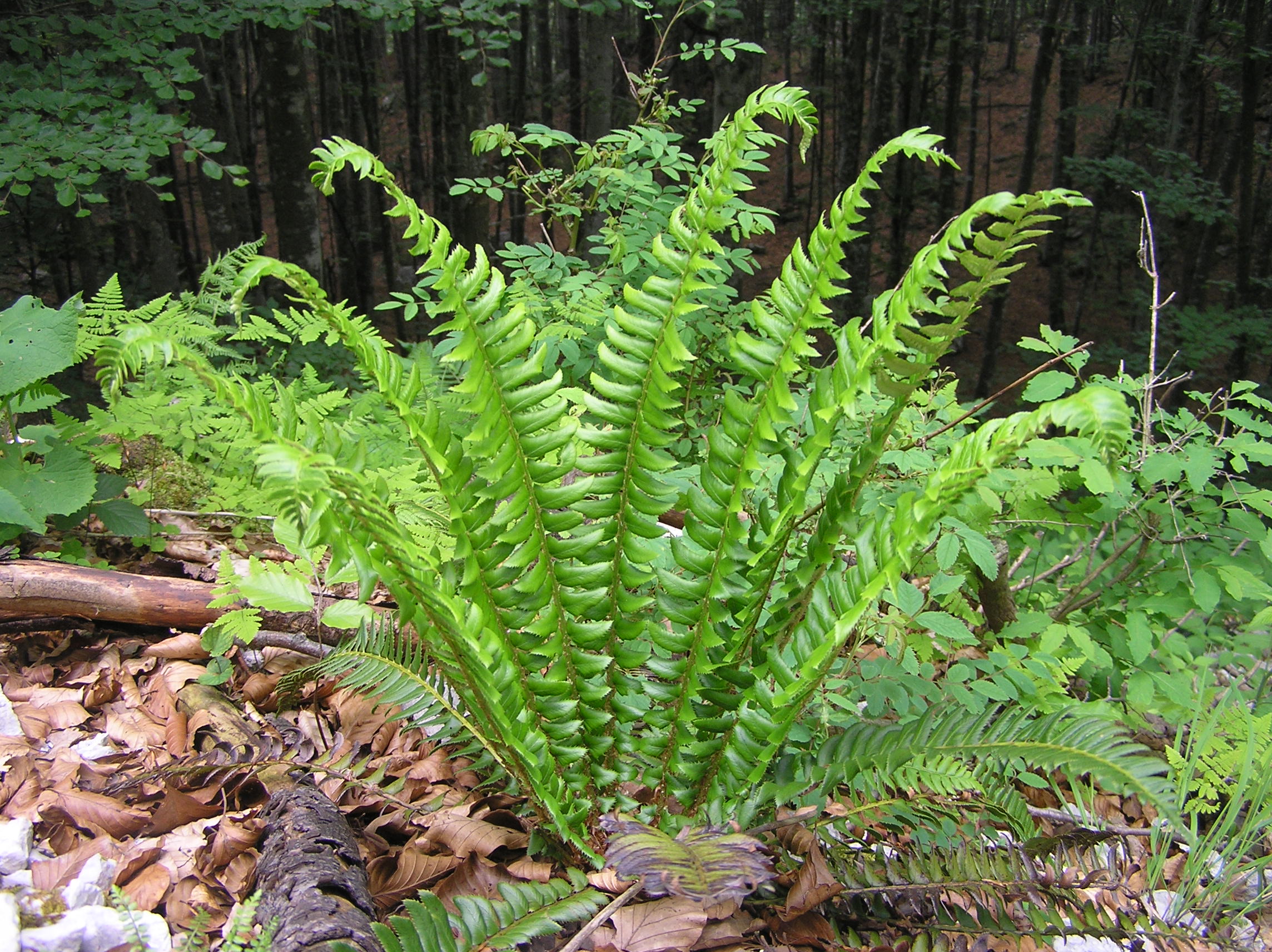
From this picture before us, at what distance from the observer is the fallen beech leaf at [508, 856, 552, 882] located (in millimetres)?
1563

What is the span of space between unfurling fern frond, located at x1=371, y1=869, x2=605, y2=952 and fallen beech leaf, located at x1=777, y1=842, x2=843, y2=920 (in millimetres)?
345

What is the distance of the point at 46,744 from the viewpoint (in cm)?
184

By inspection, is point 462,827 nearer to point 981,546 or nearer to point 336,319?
point 336,319

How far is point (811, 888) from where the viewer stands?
1.46 metres

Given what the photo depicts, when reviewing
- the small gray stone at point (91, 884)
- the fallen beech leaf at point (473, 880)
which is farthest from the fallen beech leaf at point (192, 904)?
the fallen beech leaf at point (473, 880)

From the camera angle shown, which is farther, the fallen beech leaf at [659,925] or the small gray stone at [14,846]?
the small gray stone at [14,846]

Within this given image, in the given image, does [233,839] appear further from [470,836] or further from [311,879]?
[470,836]

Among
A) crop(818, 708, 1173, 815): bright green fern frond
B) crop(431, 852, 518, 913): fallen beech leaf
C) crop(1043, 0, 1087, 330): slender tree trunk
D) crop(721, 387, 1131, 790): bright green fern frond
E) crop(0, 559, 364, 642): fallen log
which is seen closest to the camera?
crop(721, 387, 1131, 790): bright green fern frond

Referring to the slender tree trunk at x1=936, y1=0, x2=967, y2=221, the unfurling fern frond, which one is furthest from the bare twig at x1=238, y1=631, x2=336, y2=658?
the slender tree trunk at x1=936, y1=0, x2=967, y2=221

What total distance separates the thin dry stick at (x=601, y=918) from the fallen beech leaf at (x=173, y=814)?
33.0 inches

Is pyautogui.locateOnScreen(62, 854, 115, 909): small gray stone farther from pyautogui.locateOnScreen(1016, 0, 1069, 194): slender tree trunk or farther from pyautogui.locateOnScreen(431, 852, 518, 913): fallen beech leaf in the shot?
pyautogui.locateOnScreen(1016, 0, 1069, 194): slender tree trunk

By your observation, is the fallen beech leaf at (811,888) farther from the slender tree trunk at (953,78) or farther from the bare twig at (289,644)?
the slender tree trunk at (953,78)

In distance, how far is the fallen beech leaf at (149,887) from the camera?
4.72 ft

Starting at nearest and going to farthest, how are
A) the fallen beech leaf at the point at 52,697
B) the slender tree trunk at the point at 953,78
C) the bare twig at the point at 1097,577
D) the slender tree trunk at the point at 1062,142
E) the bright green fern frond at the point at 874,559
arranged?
the bright green fern frond at the point at 874,559, the fallen beech leaf at the point at 52,697, the bare twig at the point at 1097,577, the slender tree trunk at the point at 1062,142, the slender tree trunk at the point at 953,78
